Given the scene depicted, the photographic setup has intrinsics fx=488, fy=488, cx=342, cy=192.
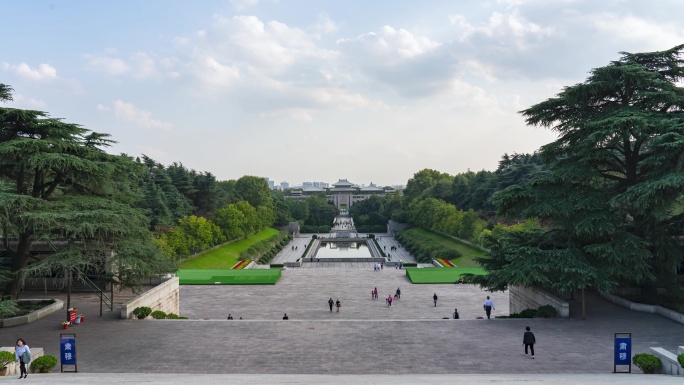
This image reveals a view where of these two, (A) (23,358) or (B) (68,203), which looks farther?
(B) (68,203)

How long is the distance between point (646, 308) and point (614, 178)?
5049 millimetres

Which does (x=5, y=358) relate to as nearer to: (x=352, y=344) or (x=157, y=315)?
(x=157, y=315)

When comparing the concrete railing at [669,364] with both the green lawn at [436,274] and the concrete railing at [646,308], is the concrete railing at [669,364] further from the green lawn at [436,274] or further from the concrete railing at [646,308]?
the green lawn at [436,274]

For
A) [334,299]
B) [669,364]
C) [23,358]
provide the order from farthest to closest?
[334,299] → [669,364] → [23,358]

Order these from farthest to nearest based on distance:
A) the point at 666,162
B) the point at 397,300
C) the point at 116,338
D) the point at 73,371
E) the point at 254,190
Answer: the point at 254,190, the point at 397,300, the point at 666,162, the point at 116,338, the point at 73,371

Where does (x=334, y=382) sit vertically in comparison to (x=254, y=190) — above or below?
below

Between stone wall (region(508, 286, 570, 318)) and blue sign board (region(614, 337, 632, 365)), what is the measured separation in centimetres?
573

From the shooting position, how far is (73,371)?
12.5 meters

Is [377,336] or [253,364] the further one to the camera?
[377,336]

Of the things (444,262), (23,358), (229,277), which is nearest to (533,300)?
(23,358)

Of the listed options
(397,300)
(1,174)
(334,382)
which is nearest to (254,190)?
(397,300)

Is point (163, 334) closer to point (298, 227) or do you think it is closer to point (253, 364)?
point (253, 364)

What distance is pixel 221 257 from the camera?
50094mm

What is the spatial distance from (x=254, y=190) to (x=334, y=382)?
7085 cm
